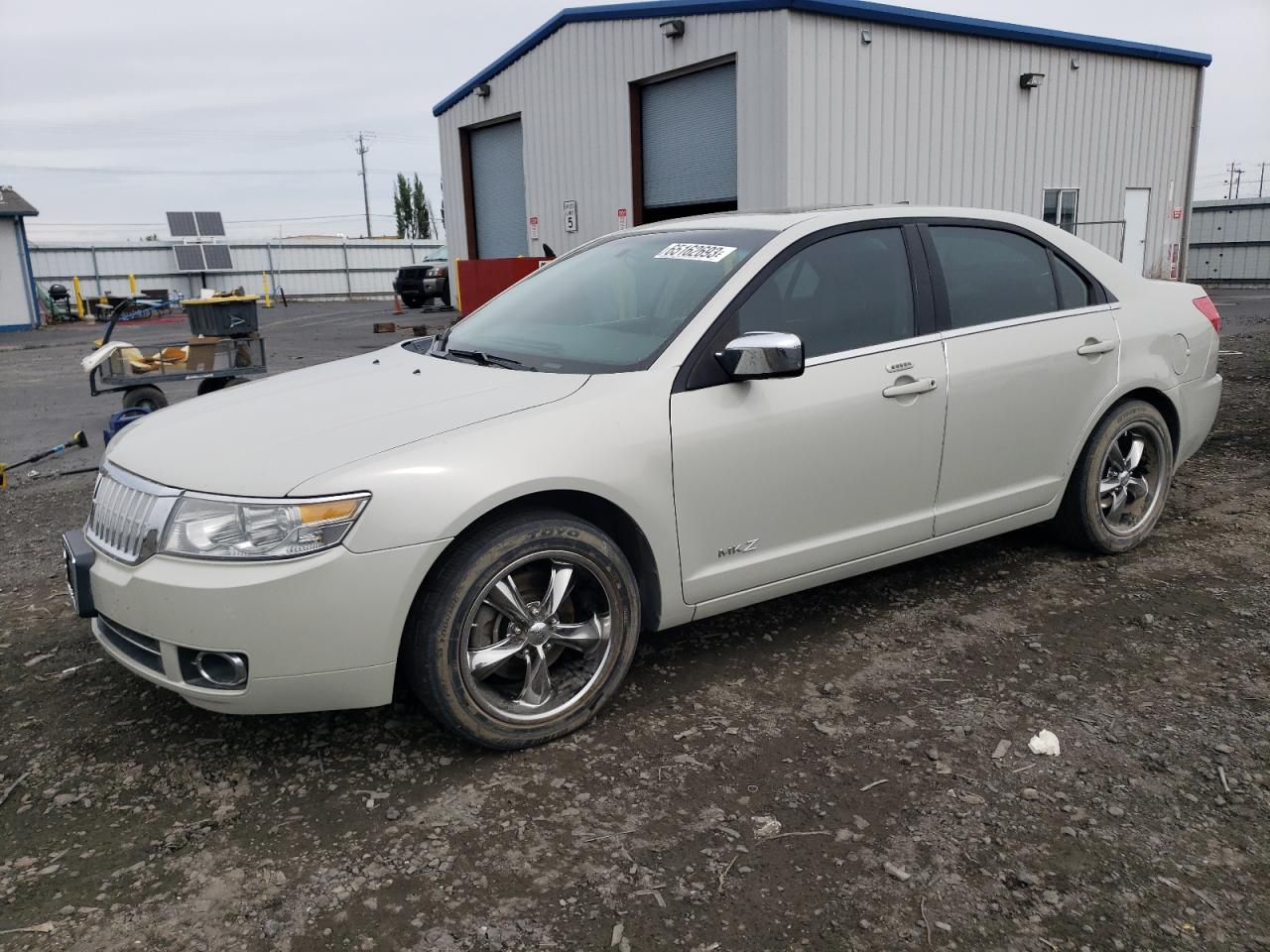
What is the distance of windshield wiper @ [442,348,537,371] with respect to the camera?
3.62 m

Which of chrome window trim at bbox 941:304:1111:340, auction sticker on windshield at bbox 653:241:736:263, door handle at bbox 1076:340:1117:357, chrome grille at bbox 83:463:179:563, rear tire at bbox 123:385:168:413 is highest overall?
auction sticker on windshield at bbox 653:241:736:263

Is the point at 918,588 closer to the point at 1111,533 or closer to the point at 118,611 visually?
the point at 1111,533

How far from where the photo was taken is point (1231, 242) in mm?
30141

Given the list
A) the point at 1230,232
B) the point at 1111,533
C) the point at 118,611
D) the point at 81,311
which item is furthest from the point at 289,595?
the point at 1230,232

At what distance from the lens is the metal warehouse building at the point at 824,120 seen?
14078 millimetres

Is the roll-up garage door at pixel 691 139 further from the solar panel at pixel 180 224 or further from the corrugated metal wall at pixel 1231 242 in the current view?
the solar panel at pixel 180 224

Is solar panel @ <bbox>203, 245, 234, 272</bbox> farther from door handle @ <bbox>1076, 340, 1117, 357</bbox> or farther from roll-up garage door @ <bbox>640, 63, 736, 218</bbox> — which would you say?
door handle @ <bbox>1076, 340, 1117, 357</bbox>

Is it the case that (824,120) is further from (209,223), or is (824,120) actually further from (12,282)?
(209,223)

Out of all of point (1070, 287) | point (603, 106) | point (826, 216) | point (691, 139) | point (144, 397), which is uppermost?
point (603, 106)

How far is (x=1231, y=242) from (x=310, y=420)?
33.8 metres

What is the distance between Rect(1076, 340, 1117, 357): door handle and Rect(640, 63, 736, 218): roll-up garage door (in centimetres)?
1132

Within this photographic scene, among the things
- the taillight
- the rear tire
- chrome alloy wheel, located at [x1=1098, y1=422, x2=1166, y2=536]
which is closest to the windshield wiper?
chrome alloy wheel, located at [x1=1098, y1=422, x2=1166, y2=536]

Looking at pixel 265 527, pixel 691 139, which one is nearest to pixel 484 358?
pixel 265 527

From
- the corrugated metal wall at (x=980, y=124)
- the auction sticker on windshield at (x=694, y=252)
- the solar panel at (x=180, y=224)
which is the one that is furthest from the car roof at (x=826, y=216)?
the solar panel at (x=180, y=224)
